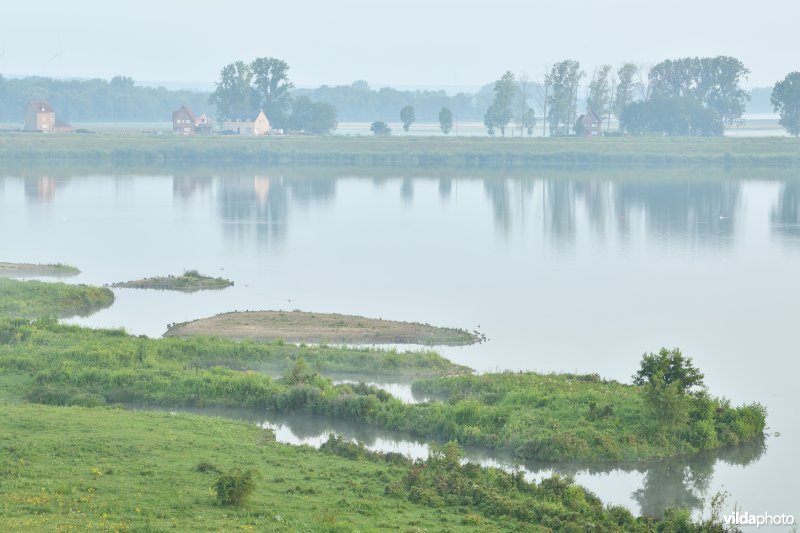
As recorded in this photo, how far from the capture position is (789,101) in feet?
448

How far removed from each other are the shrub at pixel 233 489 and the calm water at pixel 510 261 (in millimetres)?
8063

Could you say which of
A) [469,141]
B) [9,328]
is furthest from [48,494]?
[469,141]

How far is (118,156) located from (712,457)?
351 ft

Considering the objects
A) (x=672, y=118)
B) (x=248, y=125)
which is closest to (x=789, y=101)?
(x=672, y=118)

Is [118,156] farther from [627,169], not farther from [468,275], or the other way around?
[468,275]

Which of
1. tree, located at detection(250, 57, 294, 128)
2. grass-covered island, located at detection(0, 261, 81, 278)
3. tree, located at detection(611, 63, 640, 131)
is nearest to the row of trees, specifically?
tree, located at detection(250, 57, 294, 128)

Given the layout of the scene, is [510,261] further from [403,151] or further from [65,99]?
[65,99]

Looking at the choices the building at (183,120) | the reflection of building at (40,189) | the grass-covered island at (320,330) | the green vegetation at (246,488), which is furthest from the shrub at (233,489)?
the building at (183,120)

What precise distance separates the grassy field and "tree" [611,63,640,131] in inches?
774

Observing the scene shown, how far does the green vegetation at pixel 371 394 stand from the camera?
1078 inches

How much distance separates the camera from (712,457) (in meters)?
27.3

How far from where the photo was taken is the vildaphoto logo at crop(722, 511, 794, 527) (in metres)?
23.8

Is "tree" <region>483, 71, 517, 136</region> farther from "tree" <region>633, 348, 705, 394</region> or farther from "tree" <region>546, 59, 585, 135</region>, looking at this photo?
"tree" <region>633, 348, 705, 394</region>

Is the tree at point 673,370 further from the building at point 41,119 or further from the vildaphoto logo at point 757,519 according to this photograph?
the building at point 41,119
